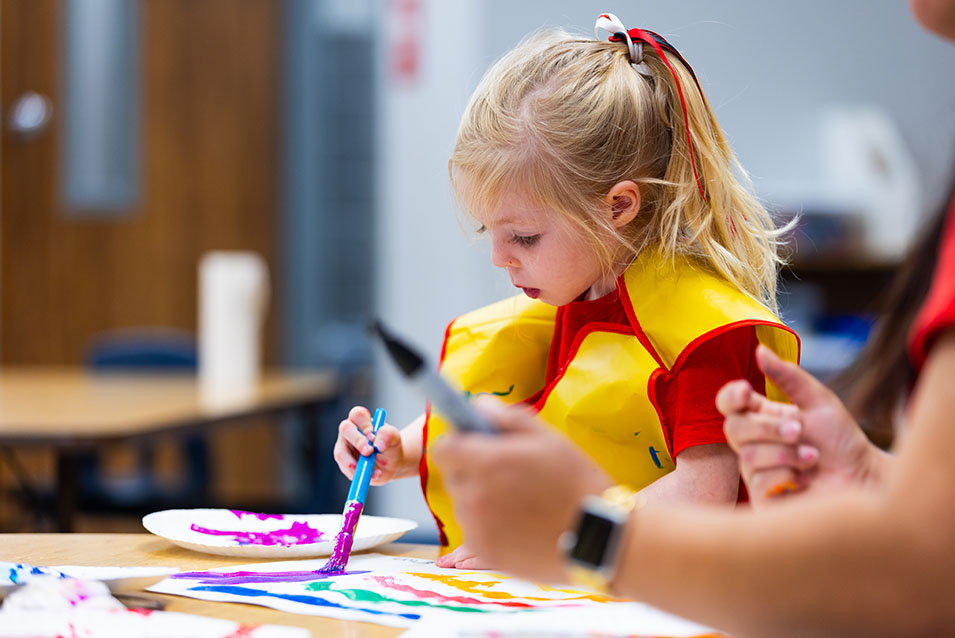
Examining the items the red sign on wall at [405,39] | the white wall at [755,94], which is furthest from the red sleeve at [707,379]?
the red sign on wall at [405,39]

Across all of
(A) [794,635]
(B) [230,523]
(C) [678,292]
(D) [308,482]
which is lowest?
(D) [308,482]

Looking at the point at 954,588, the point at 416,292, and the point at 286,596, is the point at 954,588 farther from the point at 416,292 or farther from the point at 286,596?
the point at 416,292

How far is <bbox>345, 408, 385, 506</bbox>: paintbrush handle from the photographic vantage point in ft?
3.25

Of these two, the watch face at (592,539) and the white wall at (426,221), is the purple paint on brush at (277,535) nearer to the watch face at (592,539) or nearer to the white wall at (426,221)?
the watch face at (592,539)

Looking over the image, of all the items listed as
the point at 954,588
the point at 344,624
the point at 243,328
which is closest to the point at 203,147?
the point at 243,328

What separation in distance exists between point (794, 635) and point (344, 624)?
324 millimetres

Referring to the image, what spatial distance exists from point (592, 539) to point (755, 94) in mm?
3580

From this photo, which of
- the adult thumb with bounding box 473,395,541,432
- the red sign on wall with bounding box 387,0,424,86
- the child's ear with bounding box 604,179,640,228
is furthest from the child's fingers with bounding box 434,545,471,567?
the red sign on wall with bounding box 387,0,424,86

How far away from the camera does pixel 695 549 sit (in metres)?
0.52

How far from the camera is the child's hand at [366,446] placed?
3.48ft

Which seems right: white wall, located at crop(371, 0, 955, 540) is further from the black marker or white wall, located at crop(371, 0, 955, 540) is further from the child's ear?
the black marker

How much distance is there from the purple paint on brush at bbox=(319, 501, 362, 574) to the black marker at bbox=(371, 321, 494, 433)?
407 millimetres

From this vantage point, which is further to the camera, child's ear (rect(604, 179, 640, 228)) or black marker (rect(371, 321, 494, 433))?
child's ear (rect(604, 179, 640, 228))

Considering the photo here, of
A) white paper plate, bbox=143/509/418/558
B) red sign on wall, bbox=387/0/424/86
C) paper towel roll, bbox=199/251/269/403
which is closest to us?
Result: white paper plate, bbox=143/509/418/558
